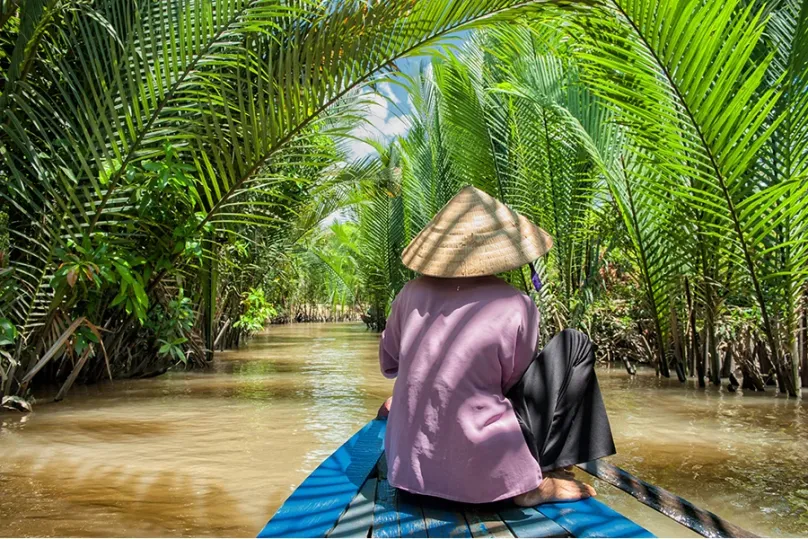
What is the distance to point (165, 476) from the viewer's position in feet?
11.9

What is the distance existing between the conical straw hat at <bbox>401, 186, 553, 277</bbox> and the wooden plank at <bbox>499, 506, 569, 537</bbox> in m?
0.70

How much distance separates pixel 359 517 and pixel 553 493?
591 mm

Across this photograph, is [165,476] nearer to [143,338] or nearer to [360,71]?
[360,71]

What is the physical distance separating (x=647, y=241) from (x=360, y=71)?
3523 millimetres

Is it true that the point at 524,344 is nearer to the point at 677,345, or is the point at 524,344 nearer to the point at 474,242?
the point at 474,242

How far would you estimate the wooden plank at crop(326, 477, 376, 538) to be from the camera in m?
2.02

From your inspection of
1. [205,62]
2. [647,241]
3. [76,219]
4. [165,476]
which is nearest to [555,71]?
[647,241]

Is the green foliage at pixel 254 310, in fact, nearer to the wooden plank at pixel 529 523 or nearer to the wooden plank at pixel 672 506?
the wooden plank at pixel 672 506

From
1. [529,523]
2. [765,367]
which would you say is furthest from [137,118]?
[765,367]

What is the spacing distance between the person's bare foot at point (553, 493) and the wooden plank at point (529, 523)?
27 millimetres

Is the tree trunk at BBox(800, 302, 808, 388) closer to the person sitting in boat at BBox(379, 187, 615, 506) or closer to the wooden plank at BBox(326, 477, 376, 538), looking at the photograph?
the person sitting in boat at BBox(379, 187, 615, 506)

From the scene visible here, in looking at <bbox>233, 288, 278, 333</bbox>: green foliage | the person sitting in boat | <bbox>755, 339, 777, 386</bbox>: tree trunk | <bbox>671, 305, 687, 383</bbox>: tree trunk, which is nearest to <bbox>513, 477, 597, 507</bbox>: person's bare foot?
the person sitting in boat

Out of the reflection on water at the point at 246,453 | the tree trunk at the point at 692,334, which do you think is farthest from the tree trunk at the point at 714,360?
the reflection on water at the point at 246,453

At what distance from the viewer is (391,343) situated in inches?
104
